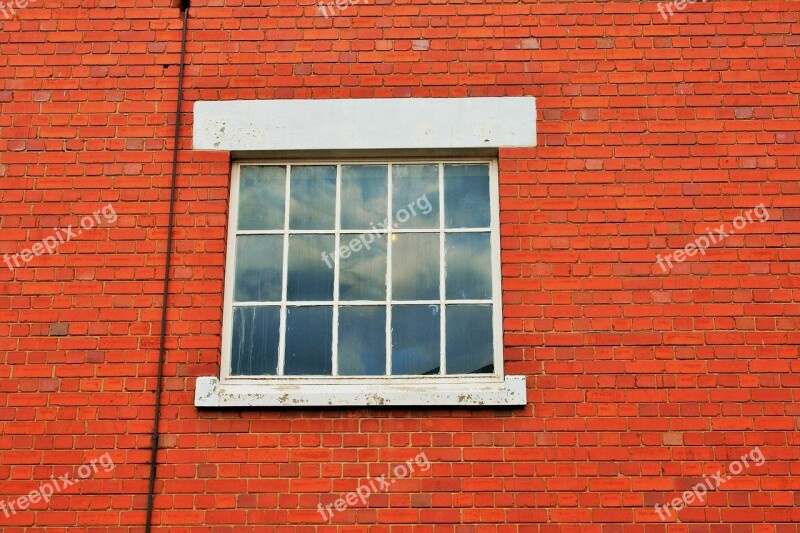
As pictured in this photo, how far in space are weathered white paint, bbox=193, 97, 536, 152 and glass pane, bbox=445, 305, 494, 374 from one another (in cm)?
107

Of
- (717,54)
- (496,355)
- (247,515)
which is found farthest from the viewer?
(717,54)

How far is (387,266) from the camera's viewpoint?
5.64 metres

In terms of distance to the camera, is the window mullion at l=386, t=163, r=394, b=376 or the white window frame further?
the window mullion at l=386, t=163, r=394, b=376

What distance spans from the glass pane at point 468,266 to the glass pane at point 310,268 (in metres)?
0.76

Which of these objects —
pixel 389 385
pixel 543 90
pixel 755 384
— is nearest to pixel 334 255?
pixel 389 385

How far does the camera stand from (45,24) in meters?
6.03

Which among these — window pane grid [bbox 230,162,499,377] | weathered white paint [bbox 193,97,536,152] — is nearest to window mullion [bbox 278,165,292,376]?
window pane grid [bbox 230,162,499,377]

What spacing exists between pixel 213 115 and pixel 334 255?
→ 1.23 meters

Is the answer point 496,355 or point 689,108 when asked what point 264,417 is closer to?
point 496,355

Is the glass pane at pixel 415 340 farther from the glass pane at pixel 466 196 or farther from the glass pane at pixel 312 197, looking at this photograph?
the glass pane at pixel 312 197

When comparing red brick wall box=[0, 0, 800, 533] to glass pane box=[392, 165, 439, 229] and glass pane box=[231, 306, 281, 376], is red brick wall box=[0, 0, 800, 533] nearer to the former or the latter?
glass pane box=[231, 306, 281, 376]

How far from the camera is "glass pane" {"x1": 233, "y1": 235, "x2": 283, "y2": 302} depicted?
5.64 metres

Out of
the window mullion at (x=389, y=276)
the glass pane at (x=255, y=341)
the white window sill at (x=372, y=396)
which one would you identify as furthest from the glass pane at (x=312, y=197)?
the white window sill at (x=372, y=396)

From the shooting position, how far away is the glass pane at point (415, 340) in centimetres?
546
